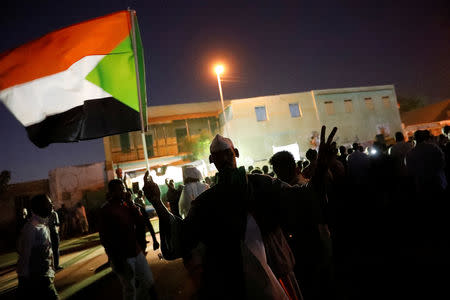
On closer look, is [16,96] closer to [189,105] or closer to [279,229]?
[279,229]

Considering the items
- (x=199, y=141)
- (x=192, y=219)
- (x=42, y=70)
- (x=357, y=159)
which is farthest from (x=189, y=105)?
(x=192, y=219)

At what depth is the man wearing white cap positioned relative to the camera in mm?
1852

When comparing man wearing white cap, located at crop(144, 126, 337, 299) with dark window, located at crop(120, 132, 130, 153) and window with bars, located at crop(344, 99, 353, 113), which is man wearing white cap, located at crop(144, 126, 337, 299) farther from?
window with bars, located at crop(344, 99, 353, 113)

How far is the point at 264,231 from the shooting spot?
200cm

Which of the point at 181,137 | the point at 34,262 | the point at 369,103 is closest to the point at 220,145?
the point at 34,262

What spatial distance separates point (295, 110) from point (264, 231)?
24457mm

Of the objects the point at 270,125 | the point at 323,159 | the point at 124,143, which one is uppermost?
the point at 124,143

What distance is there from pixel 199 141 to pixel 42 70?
19.1 metres

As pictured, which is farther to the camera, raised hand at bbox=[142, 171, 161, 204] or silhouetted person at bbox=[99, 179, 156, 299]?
silhouetted person at bbox=[99, 179, 156, 299]

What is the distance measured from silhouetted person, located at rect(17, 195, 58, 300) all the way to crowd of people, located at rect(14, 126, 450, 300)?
0.5 inches

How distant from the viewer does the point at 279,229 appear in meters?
2.12

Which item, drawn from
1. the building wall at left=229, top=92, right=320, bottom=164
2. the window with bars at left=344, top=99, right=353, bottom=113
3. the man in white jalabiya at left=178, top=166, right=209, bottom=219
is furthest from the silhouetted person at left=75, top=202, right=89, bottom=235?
the window with bars at left=344, top=99, right=353, bottom=113

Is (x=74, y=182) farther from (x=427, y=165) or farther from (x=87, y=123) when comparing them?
(x=427, y=165)

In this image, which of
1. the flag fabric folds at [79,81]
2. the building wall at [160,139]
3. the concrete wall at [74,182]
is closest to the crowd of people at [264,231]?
the flag fabric folds at [79,81]
